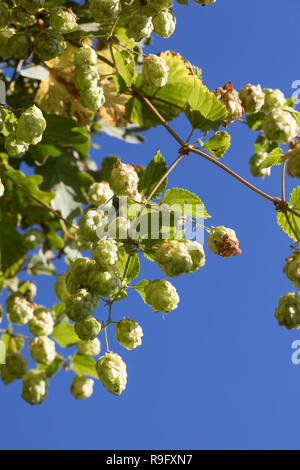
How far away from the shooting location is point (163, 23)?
1430mm

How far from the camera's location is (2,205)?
2357 millimetres

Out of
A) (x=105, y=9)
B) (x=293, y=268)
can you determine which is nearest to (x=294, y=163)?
(x=293, y=268)

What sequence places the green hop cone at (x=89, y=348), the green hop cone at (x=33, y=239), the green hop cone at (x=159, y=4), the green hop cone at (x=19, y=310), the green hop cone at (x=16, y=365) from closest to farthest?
the green hop cone at (x=159, y=4)
the green hop cone at (x=19, y=310)
the green hop cone at (x=16, y=365)
the green hop cone at (x=89, y=348)
the green hop cone at (x=33, y=239)

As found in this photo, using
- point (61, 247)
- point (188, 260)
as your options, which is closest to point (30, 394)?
point (61, 247)

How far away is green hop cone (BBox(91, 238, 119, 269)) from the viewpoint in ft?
4.02

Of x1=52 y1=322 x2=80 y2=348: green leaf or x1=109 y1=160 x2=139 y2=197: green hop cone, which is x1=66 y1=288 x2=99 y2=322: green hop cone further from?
x1=52 y1=322 x2=80 y2=348: green leaf

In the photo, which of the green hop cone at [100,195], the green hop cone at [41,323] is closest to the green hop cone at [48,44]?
the green hop cone at [100,195]

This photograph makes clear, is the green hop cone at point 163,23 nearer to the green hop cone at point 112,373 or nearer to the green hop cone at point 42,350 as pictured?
the green hop cone at point 112,373

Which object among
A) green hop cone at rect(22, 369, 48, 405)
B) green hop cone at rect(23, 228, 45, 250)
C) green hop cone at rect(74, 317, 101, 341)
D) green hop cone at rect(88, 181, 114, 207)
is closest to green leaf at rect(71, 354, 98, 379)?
green hop cone at rect(22, 369, 48, 405)

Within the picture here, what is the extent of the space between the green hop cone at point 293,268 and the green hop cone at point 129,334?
39 centimetres

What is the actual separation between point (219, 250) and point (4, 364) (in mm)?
1240

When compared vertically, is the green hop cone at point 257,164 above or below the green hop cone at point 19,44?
below

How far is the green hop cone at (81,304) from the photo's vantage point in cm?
124

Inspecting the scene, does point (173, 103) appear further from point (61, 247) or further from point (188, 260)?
point (61, 247)
